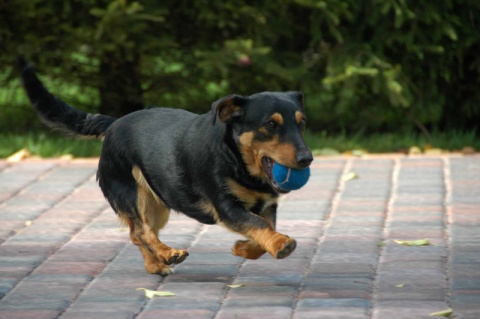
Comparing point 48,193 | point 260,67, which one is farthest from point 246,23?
point 48,193

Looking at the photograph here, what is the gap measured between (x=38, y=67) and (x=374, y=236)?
4.71 meters

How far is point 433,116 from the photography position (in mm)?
9648

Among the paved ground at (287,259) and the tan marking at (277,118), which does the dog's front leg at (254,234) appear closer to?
the paved ground at (287,259)

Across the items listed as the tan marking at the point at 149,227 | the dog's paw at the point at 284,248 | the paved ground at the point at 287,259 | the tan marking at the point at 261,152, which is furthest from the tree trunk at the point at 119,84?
the dog's paw at the point at 284,248

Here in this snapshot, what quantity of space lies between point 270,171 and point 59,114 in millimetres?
1672

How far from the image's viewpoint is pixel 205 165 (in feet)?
16.7

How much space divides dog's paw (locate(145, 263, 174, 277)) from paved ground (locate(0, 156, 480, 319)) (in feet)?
0.13

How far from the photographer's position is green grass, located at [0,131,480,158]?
903 cm

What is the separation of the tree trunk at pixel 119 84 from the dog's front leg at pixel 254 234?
5.00 metres

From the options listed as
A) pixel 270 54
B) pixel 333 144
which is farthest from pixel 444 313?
pixel 270 54

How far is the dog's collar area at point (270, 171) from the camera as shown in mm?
4844

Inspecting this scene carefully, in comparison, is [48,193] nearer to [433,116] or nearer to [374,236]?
[374,236]

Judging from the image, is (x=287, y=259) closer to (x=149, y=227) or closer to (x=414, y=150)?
(x=149, y=227)

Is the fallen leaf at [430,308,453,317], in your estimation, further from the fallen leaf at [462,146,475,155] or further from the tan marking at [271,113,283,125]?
the fallen leaf at [462,146,475,155]
